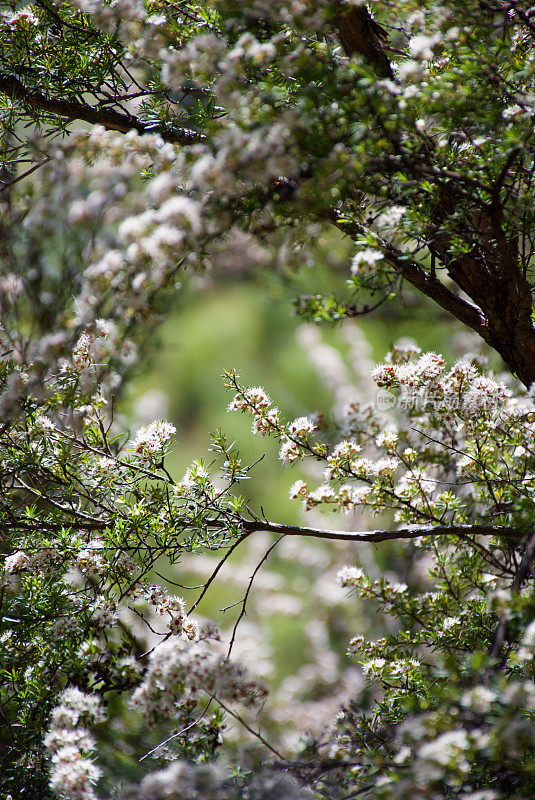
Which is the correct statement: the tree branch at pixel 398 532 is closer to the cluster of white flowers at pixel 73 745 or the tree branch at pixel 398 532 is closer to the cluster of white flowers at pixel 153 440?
the cluster of white flowers at pixel 153 440

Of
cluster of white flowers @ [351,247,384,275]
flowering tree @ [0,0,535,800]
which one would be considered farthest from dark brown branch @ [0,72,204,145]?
cluster of white flowers @ [351,247,384,275]

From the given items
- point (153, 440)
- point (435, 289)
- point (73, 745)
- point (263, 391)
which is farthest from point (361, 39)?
point (73, 745)

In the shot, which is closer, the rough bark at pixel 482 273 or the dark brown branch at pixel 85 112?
the rough bark at pixel 482 273

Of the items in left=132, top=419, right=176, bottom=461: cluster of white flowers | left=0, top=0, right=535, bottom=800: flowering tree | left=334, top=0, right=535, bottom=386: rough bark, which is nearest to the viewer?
left=0, top=0, right=535, bottom=800: flowering tree

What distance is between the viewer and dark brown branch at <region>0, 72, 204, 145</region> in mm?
1090

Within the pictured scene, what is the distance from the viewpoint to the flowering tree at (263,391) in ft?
2.63

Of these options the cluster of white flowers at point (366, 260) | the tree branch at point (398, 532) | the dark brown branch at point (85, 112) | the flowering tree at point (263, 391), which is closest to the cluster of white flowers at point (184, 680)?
the flowering tree at point (263, 391)

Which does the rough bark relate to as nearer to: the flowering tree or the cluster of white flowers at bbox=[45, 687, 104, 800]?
the flowering tree

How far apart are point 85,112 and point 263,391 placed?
2.01 ft

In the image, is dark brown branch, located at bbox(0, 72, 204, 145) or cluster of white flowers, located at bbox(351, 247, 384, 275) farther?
dark brown branch, located at bbox(0, 72, 204, 145)

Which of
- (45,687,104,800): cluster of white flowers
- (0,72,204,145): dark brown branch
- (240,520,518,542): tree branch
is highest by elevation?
(0,72,204,145): dark brown branch

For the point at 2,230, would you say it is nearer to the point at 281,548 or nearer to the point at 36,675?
the point at 36,675

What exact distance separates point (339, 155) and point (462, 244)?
0.25m

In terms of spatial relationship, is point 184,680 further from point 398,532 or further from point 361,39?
point 361,39
